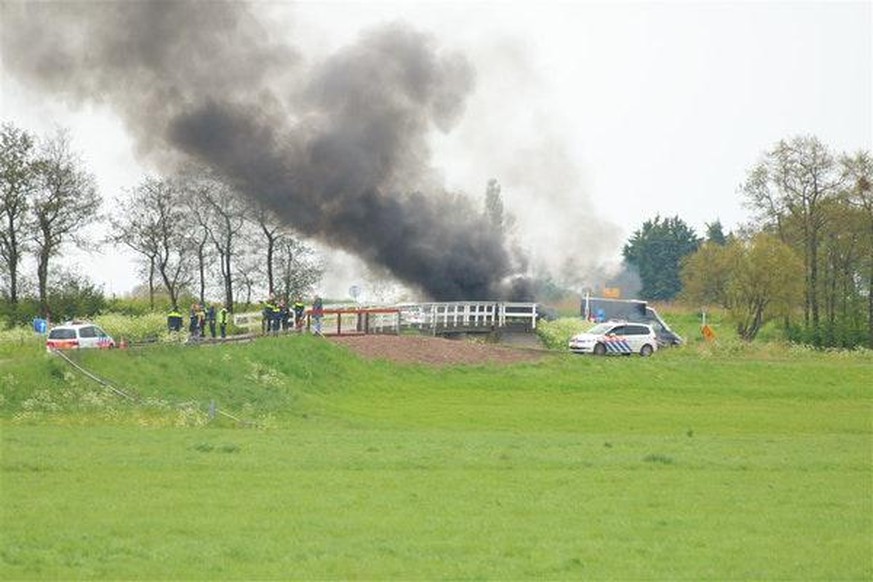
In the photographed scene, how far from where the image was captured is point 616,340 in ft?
186

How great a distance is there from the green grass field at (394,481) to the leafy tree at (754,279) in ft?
80.6

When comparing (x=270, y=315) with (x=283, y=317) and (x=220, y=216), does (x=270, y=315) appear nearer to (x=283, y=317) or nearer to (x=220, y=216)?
(x=283, y=317)

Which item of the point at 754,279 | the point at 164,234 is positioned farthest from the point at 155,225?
the point at 754,279

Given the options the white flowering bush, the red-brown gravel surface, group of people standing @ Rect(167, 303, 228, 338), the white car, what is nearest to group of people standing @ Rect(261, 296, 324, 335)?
the red-brown gravel surface

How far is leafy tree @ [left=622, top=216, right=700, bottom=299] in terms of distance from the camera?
141250 millimetres

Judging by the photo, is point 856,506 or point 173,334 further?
point 173,334

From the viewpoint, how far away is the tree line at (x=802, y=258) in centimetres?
6969

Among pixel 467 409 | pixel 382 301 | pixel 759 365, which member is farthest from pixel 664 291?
pixel 467 409

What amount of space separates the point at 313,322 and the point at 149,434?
85.1ft

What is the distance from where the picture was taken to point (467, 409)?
137 feet

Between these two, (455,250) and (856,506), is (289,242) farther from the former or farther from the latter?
(856,506)

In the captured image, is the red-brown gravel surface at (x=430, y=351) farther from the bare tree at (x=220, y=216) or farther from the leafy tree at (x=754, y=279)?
the leafy tree at (x=754, y=279)

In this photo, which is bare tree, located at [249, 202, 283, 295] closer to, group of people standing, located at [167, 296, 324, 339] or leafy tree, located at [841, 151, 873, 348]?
group of people standing, located at [167, 296, 324, 339]

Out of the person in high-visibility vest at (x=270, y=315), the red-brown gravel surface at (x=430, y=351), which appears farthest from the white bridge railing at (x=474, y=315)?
the person in high-visibility vest at (x=270, y=315)
